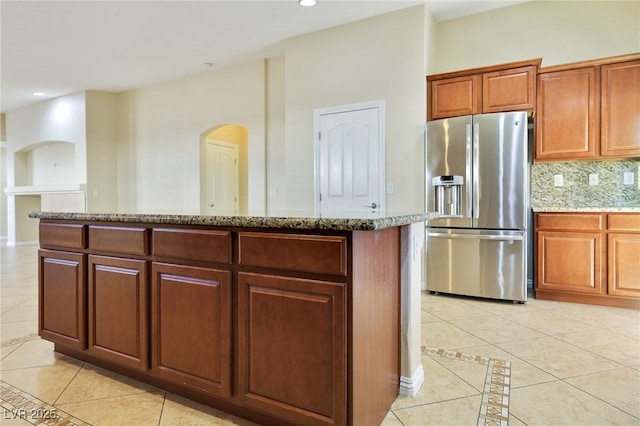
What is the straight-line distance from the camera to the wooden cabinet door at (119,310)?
181 centimetres

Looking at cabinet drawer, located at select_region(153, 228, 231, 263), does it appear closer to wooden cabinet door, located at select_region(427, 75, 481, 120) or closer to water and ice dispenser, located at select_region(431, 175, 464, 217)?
water and ice dispenser, located at select_region(431, 175, 464, 217)

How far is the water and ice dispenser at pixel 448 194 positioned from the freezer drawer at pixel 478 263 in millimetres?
212

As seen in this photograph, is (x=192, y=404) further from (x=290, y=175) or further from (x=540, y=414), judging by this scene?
(x=290, y=175)

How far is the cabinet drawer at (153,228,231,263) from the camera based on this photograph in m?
1.54

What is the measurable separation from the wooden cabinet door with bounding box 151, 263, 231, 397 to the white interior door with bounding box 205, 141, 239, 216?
14.8 feet

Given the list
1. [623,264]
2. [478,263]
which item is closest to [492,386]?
[478,263]

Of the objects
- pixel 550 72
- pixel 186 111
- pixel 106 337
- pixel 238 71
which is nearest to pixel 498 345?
pixel 106 337

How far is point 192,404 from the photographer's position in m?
1.75

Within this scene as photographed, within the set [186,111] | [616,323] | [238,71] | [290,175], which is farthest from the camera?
[186,111]

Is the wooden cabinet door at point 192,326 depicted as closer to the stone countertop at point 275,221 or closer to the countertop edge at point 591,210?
the stone countertop at point 275,221

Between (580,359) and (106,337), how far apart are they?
2.71 m

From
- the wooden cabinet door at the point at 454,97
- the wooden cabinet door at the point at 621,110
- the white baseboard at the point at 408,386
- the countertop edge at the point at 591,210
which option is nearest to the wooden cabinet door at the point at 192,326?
the white baseboard at the point at 408,386

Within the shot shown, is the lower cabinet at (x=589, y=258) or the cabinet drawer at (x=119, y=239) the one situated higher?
the cabinet drawer at (x=119, y=239)

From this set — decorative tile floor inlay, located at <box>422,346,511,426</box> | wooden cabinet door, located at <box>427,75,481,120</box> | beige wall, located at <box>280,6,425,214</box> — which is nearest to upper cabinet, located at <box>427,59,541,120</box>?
wooden cabinet door, located at <box>427,75,481,120</box>
